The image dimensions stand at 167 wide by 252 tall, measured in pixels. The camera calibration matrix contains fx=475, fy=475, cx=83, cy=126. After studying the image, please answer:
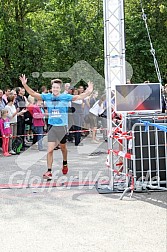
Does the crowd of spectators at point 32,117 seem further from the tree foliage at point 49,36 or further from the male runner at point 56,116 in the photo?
the tree foliage at point 49,36

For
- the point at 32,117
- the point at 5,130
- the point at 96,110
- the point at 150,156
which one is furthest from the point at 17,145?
the point at 150,156

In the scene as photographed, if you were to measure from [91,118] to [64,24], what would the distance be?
12.0m

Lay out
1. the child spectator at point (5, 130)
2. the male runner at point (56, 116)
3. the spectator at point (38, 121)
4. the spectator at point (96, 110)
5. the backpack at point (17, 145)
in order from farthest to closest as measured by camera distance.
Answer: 1. the spectator at point (96, 110)
2. the spectator at point (38, 121)
3. the backpack at point (17, 145)
4. the child spectator at point (5, 130)
5. the male runner at point (56, 116)

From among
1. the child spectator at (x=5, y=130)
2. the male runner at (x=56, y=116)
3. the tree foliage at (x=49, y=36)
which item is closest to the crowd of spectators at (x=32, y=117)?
the child spectator at (x=5, y=130)

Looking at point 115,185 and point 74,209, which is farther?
point 115,185

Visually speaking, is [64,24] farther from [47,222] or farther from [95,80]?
[47,222]

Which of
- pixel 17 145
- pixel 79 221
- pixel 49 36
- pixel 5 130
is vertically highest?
pixel 49 36

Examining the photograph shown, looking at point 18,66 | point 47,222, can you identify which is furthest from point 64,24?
point 47,222

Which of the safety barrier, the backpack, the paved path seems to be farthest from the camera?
the backpack

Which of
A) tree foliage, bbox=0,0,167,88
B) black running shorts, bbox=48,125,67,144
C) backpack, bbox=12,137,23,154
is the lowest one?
backpack, bbox=12,137,23,154

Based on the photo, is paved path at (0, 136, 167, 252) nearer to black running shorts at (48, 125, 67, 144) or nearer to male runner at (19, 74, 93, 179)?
male runner at (19, 74, 93, 179)

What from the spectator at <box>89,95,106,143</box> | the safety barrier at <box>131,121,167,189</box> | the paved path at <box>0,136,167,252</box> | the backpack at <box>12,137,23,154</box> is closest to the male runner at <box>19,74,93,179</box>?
the paved path at <box>0,136,167,252</box>

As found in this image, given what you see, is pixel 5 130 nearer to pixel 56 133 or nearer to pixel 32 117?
pixel 32 117

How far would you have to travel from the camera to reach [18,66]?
26.4 meters
